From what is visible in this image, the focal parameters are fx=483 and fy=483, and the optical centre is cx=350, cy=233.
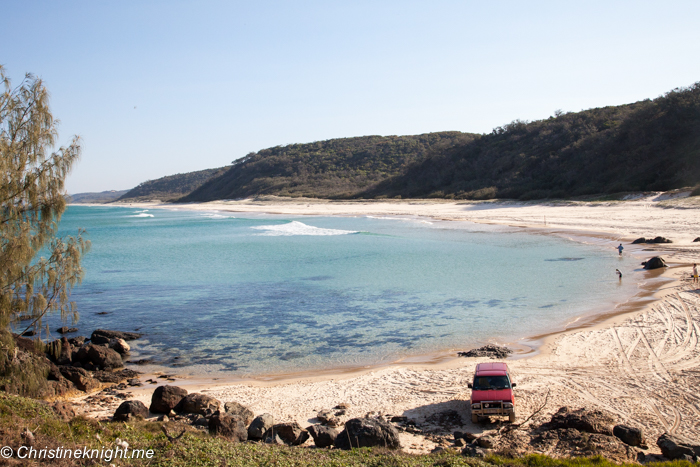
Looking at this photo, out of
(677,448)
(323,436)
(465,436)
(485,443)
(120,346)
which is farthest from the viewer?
(120,346)

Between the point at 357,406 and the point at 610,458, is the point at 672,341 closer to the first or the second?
the point at 610,458

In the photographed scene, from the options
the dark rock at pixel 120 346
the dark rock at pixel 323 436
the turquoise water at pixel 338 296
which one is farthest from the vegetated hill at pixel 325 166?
the dark rock at pixel 323 436

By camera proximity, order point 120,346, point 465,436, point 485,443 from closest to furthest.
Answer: point 485,443 → point 465,436 → point 120,346

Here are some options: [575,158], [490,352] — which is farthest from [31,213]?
[575,158]

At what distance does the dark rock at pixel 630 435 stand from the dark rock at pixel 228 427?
21.3 feet

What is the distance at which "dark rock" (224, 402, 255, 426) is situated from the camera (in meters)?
9.58

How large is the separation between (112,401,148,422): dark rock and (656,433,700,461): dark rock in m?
9.35

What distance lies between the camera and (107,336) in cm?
1588

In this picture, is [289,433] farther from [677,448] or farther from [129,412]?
[677,448]

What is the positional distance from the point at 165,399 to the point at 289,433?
126 inches

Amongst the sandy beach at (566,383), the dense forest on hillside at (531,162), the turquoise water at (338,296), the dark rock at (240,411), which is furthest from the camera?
the dense forest on hillside at (531,162)

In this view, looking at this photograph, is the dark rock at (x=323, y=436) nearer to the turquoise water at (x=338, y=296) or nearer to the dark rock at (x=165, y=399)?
the dark rock at (x=165, y=399)

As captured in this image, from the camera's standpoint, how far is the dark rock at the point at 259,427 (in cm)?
887

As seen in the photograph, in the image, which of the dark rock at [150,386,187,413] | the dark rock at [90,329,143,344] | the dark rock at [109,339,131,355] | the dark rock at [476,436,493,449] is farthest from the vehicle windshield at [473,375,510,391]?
the dark rock at [90,329,143,344]
